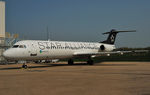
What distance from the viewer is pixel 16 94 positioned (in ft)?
27.0

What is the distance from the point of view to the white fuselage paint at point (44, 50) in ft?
73.9

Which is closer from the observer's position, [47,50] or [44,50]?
[44,50]

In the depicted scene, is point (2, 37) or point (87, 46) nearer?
point (87, 46)

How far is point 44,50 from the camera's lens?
25.4 meters

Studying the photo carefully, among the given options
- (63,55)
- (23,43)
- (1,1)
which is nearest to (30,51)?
(23,43)

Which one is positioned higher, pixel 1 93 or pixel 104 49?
pixel 104 49

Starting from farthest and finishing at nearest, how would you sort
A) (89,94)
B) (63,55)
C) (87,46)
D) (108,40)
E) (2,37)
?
(2,37) → (108,40) → (87,46) → (63,55) → (89,94)

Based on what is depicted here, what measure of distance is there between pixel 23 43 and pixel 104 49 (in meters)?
16.4

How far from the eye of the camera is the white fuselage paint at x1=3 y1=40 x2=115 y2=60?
73.9 ft

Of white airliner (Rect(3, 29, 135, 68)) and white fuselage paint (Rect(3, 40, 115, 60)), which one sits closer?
white fuselage paint (Rect(3, 40, 115, 60))

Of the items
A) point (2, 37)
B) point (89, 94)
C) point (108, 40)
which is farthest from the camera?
point (2, 37)

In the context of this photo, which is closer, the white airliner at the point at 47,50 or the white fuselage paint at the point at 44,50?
the white fuselage paint at the point at 44,50

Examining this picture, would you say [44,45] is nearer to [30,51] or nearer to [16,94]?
[30,51]

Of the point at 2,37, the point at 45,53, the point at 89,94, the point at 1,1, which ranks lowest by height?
the point at 89,94
